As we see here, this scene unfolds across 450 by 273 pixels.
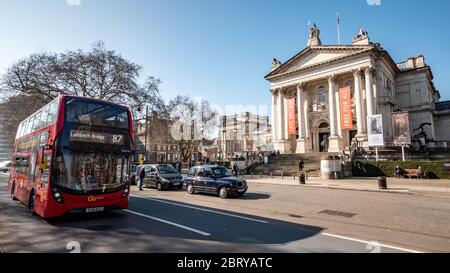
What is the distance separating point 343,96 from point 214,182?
28.2 metres

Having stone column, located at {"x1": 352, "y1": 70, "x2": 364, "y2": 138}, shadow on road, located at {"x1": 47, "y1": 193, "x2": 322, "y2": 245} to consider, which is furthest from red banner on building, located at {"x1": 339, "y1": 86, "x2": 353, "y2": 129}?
shadow on road, located at {"x1": 47, "y1": 193, "x2": 322, "y2": 245}

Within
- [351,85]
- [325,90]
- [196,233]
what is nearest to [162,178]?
[196,233]

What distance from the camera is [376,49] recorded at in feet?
120

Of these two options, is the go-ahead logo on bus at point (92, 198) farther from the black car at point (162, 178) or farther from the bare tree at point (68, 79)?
the bare tree at point (68, 79)

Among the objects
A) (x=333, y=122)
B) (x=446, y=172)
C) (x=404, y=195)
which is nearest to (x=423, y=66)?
(x=333, y=122)

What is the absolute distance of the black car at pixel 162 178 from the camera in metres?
18.3

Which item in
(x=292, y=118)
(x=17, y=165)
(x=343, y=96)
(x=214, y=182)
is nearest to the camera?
(x=17, y=165)

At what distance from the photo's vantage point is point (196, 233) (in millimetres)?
6844

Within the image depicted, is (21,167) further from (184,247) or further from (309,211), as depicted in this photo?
(309,211)

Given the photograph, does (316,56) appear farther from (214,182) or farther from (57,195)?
(57,195)

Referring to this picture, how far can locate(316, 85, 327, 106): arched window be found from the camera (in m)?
43.9

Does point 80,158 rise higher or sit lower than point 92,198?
higher

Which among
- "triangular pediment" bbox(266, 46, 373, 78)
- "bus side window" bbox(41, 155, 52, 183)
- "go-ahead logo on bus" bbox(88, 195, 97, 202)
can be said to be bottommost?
"go-ahead logo on bus" bbox(88, 195, 97, 202)

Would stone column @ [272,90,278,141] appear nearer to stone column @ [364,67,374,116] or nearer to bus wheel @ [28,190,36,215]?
stone column @ [364,67,374,116]
